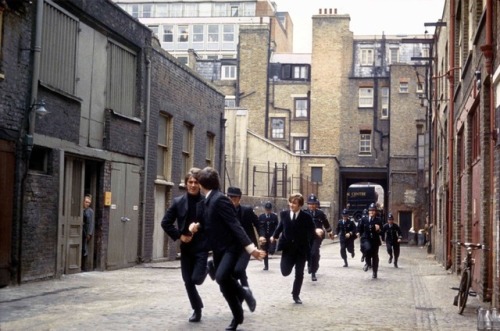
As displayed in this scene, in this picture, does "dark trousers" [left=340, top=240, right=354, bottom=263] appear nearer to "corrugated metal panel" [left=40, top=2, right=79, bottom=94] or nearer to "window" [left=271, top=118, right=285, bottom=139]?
"corrugated metal panel" [left=40, top=2, right=79, bottom=94]

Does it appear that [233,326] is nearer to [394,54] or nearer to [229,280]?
[229,280]

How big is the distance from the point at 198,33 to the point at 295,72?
3072cm

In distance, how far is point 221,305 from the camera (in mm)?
11961

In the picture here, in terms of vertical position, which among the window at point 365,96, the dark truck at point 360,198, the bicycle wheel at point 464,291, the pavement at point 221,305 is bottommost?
the pavement at point 221,305

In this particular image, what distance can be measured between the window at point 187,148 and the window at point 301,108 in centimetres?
3151

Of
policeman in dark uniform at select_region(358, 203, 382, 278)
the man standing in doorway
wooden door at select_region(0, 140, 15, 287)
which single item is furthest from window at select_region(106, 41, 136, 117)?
policeman in dark uniform at select_region(358, 203, 382, 278)

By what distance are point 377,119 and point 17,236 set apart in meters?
42.8

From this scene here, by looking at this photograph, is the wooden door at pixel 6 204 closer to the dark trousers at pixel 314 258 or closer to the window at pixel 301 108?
the dark trousers at pixel 314 258

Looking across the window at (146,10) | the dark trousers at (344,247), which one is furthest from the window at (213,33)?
the dark trousers at (344,247)

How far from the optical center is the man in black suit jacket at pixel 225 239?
30.2 feet

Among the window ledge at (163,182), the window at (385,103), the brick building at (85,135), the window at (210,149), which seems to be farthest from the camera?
A: the window at (385,103)

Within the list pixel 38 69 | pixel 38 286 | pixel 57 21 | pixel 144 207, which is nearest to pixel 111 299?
pixel 38 286

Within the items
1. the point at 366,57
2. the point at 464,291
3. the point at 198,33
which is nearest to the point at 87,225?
the point at 464,291

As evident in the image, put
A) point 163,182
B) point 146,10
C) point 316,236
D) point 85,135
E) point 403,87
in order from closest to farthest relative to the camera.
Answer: point 316,236
point 85,135
point 163,182
point 403,87
point 146,10
